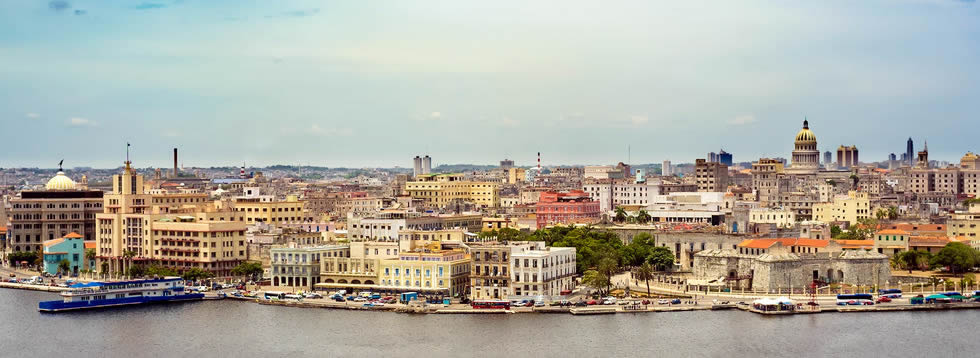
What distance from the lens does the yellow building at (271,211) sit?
104062 mm

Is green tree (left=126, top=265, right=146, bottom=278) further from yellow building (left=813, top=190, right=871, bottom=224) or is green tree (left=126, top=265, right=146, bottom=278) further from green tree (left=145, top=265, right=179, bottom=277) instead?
yellow building (left=813, top=190, right=871, bottom=224)

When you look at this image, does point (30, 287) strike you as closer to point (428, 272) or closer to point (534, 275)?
point (428, 272)

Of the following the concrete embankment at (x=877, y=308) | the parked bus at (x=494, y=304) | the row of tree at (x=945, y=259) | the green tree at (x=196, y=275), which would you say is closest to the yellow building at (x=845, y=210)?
the row of tree at (x=945, y=259)

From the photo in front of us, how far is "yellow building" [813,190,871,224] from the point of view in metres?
112

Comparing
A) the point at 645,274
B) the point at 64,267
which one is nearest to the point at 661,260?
the point at 645,274

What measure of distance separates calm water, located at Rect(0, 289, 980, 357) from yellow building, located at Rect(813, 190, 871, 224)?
4949 cm

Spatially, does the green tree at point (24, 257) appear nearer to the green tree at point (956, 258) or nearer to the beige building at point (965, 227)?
the green tree at point (956, 258)

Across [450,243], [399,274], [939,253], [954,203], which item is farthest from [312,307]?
[954,203]

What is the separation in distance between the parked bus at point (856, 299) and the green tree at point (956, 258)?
10073 millimetres

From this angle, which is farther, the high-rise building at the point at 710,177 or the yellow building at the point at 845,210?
the high-rise building at the point at 710,177

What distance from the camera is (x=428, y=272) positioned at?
68.5m

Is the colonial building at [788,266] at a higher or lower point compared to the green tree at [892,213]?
lower

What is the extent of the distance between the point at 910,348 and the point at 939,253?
74.6 ft

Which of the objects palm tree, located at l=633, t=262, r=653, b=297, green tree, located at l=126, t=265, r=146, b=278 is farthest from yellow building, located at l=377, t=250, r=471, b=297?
green tree, located at l=126, t=265, r=146, b=278
